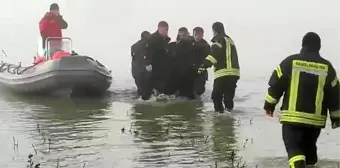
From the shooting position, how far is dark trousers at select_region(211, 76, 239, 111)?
11031mm

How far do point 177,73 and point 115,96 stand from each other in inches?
80.3

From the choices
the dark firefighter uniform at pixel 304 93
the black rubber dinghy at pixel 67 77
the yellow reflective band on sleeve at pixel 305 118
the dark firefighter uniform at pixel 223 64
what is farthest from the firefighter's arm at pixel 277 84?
the black rubber dinghy at pixel 67 77

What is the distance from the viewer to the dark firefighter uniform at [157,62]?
13078mm

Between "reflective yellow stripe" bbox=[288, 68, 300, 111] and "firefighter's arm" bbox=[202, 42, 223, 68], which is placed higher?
"firefighter's arm" bbox=[202, 42, 223, 68]

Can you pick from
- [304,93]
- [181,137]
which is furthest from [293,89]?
[181,137]

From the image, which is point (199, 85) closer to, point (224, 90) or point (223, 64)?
point (224, 90)

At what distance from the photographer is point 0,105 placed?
41.7 feet

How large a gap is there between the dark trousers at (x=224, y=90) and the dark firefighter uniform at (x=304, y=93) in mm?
4937

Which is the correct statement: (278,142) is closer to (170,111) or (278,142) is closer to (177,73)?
(170,111)

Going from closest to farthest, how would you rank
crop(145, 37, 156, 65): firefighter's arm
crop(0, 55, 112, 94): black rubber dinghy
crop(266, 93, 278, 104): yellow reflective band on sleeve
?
crop(266, 93, 278, 104): yellow reflective band on sleeve < crop(145, 37, 156, 65): firefighter's arm < crop(0, 55, 112, 94): black rubber dinghy

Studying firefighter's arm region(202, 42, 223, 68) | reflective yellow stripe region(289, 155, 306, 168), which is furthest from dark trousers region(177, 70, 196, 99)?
reflective yellow stripe region(289, 155, 306, 168)

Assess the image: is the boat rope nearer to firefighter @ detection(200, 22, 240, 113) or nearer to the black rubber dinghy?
the black rubber dinghy

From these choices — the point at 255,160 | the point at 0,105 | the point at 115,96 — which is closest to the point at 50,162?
the point at 255,160

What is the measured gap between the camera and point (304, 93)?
5.99 meters
